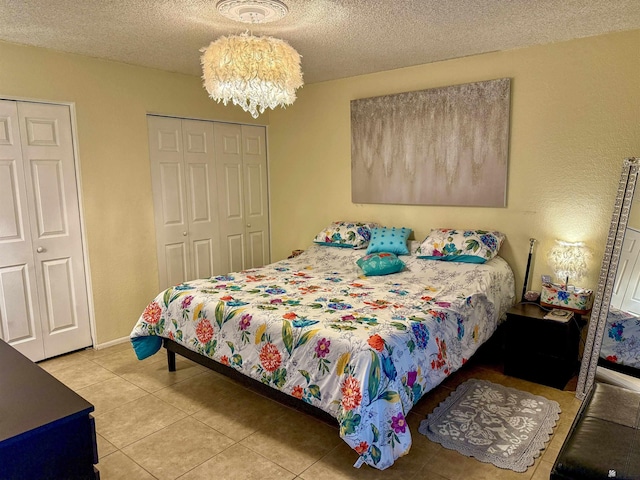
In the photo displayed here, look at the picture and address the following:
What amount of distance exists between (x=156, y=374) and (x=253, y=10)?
2.55m

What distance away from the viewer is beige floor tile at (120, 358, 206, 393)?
3.12 meters

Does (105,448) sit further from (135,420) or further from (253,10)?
(253,10)

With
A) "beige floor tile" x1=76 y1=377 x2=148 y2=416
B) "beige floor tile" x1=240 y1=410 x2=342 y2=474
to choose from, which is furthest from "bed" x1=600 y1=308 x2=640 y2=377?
"beige floor tile" x1=76 y1=377 x2=148 y2=416

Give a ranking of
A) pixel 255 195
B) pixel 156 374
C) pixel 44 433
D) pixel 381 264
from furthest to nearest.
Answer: pixel 255 195 < pixel 381 264 < pixel 156 374 < pixel 44 433

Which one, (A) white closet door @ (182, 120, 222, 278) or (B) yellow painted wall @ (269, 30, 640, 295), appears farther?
(A) white closet door @ (182, 120, 222, 278)

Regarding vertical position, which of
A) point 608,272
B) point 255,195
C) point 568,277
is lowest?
point 568,277

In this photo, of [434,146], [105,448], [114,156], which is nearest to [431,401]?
[105,448]

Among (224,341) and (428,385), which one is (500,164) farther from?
(224,341)

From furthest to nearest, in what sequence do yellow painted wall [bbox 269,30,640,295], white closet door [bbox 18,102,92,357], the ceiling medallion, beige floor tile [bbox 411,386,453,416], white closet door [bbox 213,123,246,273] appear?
white closet door [bbox 213,123,246,273] < white closet door [bbox 18,102,92,357] < yellow painted wall [bbox 269,30,640,295] < beige floor tile [bbox 411,386,453,416] < the ceiling medallion

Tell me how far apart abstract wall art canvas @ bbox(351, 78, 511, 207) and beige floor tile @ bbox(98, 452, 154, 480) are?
9.48ft

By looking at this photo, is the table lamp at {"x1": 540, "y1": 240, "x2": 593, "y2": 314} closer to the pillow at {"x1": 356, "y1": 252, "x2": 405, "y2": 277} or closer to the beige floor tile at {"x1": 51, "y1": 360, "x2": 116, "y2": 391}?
the pillow at {"x1": 356, "y1": 252, "x2": 405, "y2": 277}

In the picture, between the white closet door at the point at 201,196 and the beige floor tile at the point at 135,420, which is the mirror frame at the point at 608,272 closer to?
the beige floor tile at the point at 135,420

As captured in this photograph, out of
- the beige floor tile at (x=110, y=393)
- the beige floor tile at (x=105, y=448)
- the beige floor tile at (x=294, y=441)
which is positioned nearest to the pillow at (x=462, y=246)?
the beige floor tile at (x=294, y=441)

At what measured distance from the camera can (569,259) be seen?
123 inches
